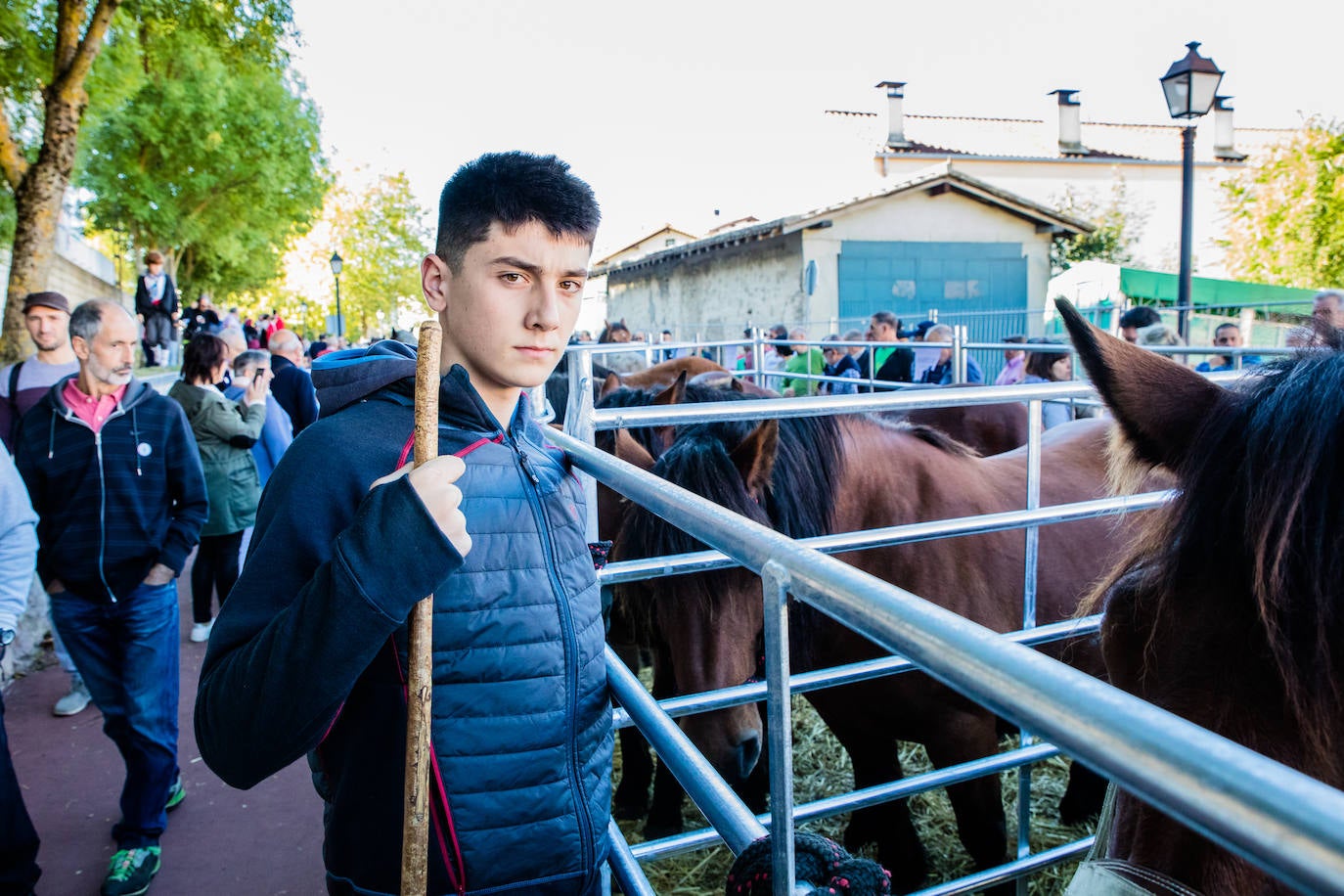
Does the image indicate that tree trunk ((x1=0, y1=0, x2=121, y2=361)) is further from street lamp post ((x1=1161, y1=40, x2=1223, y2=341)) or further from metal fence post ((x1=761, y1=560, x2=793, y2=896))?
street lamp post ((x1=1161, y1=40, x2=1223, y2=341))

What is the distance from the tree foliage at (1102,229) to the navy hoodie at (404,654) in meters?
33.6

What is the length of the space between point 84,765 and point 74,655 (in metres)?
1.33

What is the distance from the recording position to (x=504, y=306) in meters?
1.33

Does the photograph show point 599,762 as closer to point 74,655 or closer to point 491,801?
point 491,801

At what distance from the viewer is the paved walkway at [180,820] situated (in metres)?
3.21

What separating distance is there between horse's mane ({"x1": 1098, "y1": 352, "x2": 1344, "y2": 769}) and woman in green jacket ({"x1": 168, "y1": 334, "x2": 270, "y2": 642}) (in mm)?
5538

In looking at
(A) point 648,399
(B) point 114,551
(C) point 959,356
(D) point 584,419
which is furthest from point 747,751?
(C) point 959,356

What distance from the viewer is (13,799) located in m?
2.70

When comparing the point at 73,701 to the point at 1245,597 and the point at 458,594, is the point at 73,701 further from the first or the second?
the point at 1245,597

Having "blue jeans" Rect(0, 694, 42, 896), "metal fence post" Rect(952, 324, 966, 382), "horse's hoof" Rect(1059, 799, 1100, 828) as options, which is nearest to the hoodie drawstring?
"blue jeans" Rect(0, 694, 42, 896)

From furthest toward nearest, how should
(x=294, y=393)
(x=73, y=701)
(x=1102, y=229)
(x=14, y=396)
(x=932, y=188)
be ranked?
(x=1102, y=229) → (x=932, y=188) → (x=294, y=393) → (x=73, y=701) → (x=14, y=396)

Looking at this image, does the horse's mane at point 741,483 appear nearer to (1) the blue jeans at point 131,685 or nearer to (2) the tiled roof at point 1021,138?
(1) the blue jeans at point 131,685

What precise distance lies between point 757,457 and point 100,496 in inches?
106

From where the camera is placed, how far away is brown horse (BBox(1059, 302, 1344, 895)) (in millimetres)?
983
